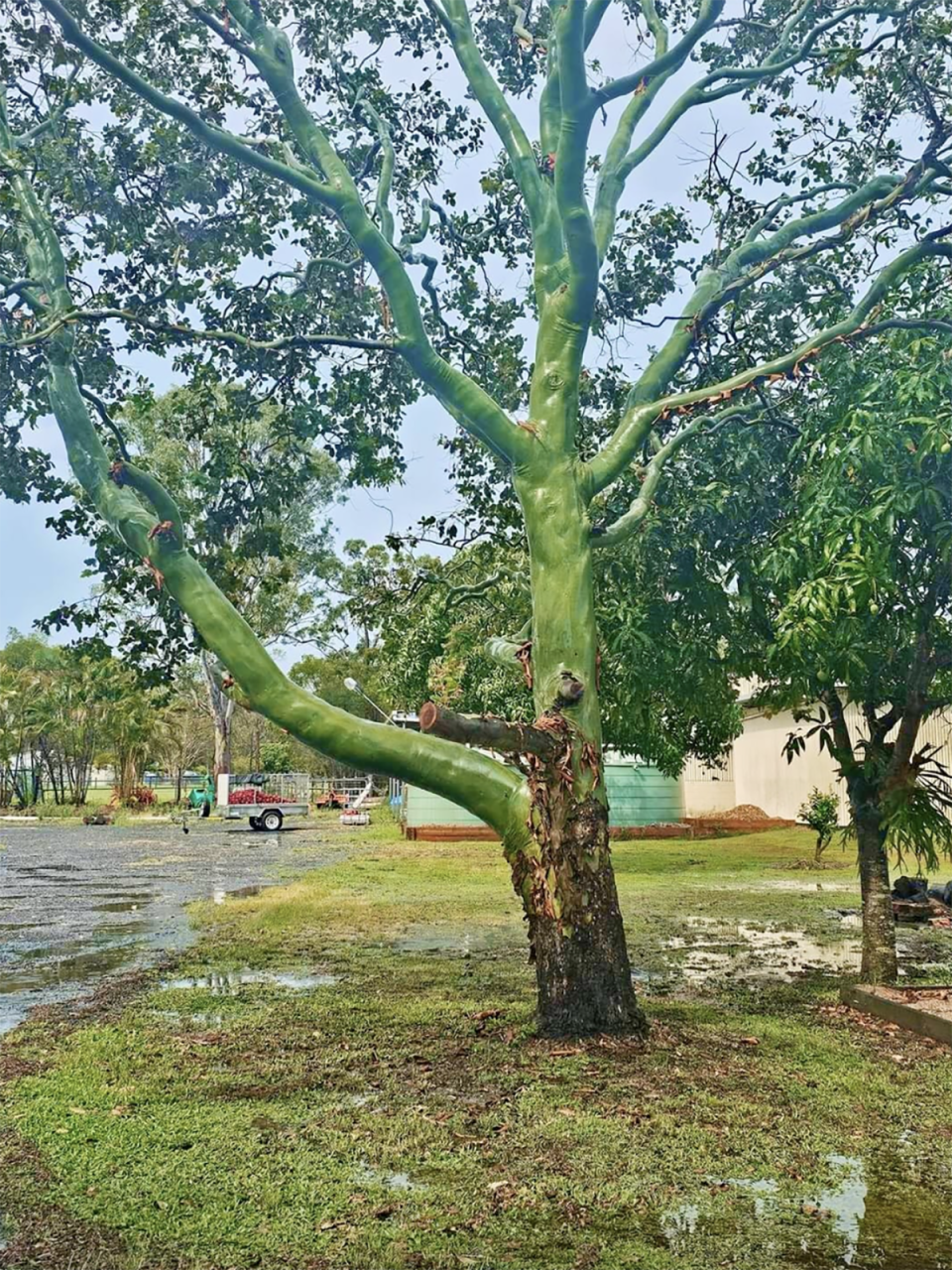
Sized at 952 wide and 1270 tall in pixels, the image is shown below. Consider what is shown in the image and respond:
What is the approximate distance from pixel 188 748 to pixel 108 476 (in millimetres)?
52949

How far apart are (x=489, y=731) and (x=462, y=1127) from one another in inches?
81.1

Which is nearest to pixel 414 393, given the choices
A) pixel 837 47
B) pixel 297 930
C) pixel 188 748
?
pixel 837 47

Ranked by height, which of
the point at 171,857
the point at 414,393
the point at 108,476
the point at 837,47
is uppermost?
the point at 837,47

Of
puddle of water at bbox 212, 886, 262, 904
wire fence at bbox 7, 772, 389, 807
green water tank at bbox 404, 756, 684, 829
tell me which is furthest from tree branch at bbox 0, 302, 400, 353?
wire fence at bbox 7, 772, 389, 807

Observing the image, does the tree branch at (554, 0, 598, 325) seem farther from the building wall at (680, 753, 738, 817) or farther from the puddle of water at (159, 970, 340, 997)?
the building wall at (680, 753, 738, 817)

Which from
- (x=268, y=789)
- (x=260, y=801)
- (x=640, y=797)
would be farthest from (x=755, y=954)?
(x=268, y=789)

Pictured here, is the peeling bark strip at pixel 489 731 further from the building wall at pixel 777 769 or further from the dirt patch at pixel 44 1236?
the building wall at pixel 777 769

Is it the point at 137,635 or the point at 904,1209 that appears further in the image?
the point at 137,635

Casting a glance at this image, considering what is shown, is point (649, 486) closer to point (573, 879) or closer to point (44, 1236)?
point (573, 879)

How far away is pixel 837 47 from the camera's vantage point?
343 inches

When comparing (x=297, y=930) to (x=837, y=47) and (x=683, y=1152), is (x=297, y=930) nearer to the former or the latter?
(x=683, y=1152)

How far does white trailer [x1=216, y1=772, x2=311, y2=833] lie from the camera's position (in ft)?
119

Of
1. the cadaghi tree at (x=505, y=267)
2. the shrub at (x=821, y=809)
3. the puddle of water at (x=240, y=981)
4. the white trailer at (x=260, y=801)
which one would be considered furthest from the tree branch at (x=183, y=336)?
the white trailer at (x=260, y=801)

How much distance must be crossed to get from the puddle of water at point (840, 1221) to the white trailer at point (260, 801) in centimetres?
3211
